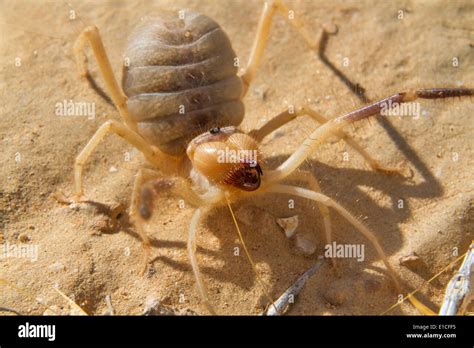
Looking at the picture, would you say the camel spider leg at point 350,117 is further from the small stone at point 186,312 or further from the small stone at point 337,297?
the small stone at point 186,312

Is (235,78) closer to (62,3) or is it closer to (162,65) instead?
(162,65)

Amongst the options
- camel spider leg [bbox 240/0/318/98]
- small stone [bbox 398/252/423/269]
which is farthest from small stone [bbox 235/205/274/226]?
camel spider leg [bbox 240/0/318/98]

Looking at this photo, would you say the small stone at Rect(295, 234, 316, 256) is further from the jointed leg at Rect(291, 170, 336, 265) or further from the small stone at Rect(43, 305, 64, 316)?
the small stone at Rect(43, 305, 64, 316)

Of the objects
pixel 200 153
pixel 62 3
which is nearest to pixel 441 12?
pixel 200 153

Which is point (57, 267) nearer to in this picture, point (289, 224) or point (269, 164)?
point (289, 224)

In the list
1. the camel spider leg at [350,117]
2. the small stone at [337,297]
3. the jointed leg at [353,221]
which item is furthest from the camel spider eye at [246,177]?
the small stone at [337,297]

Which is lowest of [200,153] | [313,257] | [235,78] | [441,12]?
[313,257]

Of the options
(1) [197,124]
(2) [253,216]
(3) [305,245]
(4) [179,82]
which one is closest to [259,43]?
(4) [179,82]
